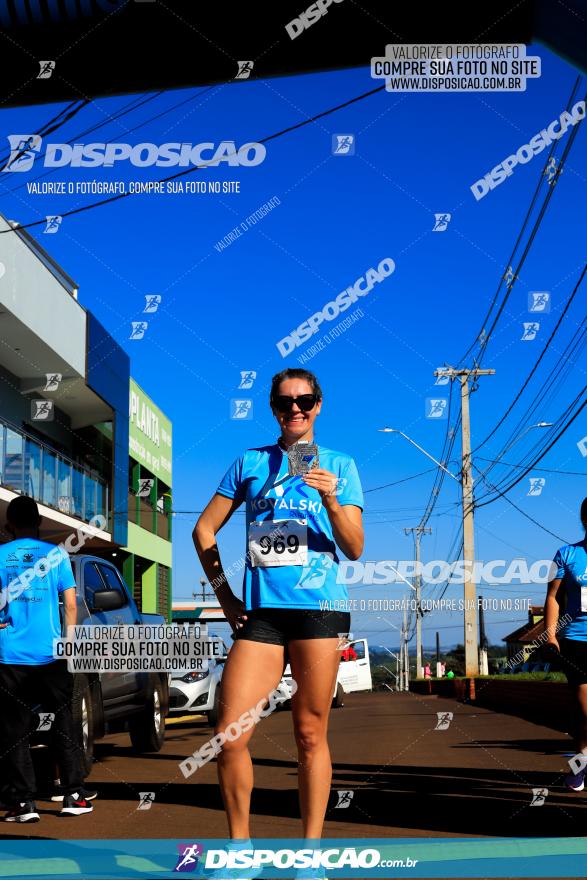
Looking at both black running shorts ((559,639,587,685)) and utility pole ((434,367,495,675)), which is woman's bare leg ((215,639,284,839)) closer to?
black running shorts ((559,639,587,685))

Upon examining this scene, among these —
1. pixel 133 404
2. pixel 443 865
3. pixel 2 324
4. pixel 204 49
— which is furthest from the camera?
pixel 133 404

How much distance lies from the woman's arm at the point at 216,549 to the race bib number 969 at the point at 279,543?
163 mm

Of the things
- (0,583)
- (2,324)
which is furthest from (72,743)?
(2,324)

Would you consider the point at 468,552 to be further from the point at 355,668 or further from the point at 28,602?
the point at 28,602

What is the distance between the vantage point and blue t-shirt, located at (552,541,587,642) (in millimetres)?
7098

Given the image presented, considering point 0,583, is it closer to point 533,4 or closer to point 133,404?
point 533,4

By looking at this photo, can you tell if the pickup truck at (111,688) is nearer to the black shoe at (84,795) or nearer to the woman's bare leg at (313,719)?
the black shoe at (84,795)

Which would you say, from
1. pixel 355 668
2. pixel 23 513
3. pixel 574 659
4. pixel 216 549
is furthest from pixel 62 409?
pixel 216 549

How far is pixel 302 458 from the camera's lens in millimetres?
4203

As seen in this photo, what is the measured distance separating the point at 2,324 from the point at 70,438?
917 cm

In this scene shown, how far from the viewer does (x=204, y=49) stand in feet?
26.3

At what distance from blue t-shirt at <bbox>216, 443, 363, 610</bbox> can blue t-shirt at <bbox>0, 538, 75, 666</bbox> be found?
257 cm

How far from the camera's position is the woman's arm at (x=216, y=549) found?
13.9 ft

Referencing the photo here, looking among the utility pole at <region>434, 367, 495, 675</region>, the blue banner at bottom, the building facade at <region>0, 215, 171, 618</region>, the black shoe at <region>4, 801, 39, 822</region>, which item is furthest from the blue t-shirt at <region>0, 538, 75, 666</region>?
the utility pole at <region>434, 367, 495, 675</region>
